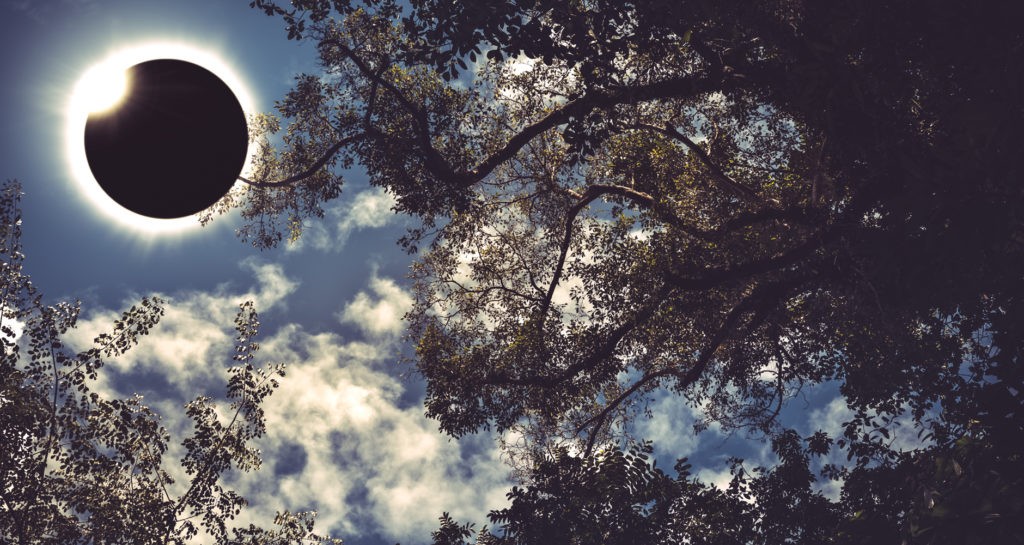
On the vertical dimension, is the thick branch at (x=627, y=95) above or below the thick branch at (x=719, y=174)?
below

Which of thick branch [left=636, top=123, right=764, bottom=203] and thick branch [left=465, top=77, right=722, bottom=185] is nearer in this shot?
thick branch [left=465, top=77, right=722, bottom=185]

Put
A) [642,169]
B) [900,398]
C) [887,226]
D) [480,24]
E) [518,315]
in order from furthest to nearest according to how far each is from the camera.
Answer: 1. [518,315]
2. [642,169]
3. [900,398]
4. [887,226]
5. [480,24]

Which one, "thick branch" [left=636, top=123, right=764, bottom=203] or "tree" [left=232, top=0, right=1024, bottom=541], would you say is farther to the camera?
"thick branch" [left=636, top=123, right=764, bottom=203]

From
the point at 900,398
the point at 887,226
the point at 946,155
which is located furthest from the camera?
the point at 900,398

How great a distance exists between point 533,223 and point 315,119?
22.3ft

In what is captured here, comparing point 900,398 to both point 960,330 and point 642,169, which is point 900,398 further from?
point 642,169

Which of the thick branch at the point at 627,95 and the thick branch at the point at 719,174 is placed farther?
the thick branch at the point at 719,174

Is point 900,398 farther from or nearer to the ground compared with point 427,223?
nearer to the ground

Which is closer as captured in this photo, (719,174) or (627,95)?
(627,95)

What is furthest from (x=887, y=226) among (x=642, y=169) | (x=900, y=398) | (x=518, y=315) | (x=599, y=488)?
(x=518, y=315)

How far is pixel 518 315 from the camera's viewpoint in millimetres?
16906

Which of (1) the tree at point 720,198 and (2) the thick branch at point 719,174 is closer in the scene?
(1) the tree at point 720,198

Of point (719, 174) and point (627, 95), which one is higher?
point (719, 174)

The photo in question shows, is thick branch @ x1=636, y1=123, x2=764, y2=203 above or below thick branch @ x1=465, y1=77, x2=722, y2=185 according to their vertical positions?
above
